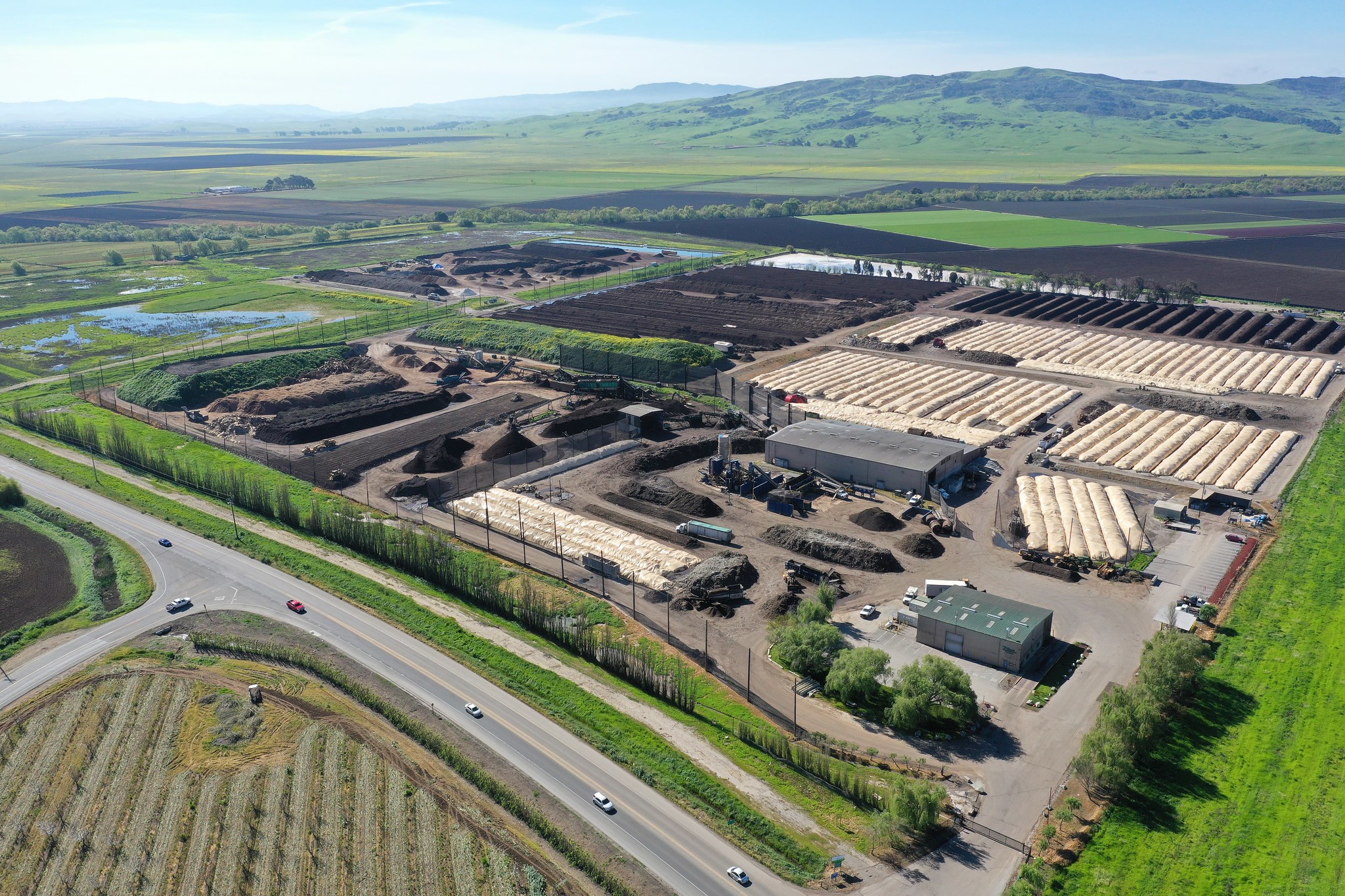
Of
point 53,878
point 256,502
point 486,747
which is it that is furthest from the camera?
point 256,502

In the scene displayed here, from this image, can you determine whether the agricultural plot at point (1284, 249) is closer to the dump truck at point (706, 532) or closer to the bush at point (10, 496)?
the dump truck at point (706, 532)

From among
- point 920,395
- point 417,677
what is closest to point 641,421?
point 920,395

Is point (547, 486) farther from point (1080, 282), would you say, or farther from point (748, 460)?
point (1080, 282)

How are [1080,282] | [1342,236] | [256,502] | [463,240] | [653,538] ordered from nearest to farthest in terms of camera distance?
[653,538] → [256,502] → [1080,282] → [1342,236] → [463,240]

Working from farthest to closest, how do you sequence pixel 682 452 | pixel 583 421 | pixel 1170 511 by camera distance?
1. pixel 583 421
2. pixel 682 452
3. pixel 1170 511

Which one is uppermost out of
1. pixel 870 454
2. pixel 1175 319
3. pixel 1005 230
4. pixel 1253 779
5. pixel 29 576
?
Result: pixel 1005 230

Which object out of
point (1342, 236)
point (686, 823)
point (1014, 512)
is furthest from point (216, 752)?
point (1342, 236)

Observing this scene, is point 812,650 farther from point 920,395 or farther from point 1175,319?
point 1175,319
